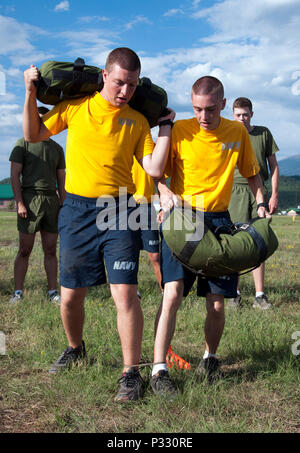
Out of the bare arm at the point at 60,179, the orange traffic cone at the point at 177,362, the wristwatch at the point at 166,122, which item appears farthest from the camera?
the bare arm at the point at 60,179

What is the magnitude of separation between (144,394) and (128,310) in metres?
0.62

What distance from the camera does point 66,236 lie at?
145 inches

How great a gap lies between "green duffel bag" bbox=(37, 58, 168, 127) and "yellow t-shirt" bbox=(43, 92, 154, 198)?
0.23ft

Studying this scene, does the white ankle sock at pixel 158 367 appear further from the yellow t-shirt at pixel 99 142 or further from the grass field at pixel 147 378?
the yellow t-shirt at pixel 99 142

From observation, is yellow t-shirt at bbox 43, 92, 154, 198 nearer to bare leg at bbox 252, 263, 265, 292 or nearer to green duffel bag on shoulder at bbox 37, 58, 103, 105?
green duffel bag on shoulder at bbox 37, 58, 103, 105

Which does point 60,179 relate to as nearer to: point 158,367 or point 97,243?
point 97,243

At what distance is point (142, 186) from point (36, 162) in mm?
1994

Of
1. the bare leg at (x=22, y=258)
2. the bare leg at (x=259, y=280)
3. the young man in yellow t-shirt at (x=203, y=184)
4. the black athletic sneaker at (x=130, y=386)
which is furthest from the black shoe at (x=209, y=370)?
the bare leg at (x=22, y=258)

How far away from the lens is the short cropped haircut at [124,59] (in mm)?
3387

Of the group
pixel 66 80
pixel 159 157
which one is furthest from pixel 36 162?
pixel 159 157

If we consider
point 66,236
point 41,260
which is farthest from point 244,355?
point 41,260

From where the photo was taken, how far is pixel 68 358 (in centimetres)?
398

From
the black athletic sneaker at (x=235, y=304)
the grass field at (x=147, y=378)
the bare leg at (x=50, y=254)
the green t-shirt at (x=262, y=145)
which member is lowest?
the grass field at (x=147, y=378)

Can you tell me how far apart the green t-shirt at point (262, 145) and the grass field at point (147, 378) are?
1934 mm
